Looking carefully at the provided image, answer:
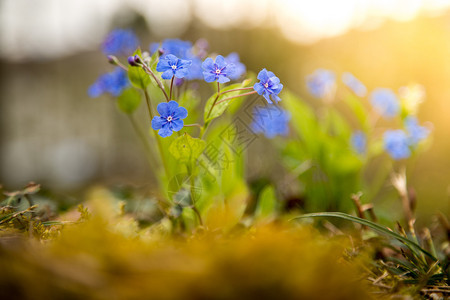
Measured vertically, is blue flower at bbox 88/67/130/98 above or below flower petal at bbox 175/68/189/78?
below

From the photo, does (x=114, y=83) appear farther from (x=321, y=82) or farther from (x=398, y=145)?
(x=398, y=145)

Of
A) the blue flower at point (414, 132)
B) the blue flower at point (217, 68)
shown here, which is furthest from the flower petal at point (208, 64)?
the blue flower at point (414, 132)

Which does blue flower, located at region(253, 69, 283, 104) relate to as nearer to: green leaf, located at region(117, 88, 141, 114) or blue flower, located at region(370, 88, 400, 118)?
green leaf, located at region(117, 88, 141, 114)

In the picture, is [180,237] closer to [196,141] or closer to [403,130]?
[196,141]

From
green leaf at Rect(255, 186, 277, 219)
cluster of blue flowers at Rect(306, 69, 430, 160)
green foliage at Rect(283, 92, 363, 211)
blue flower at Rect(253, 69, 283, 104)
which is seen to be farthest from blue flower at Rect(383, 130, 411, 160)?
blue flower at Rect(253, 69, 283, 104)

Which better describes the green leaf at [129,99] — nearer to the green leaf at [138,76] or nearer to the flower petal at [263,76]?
the green leaf at [138,76]

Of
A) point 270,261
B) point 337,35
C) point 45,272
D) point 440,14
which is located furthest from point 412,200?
point 337,35
